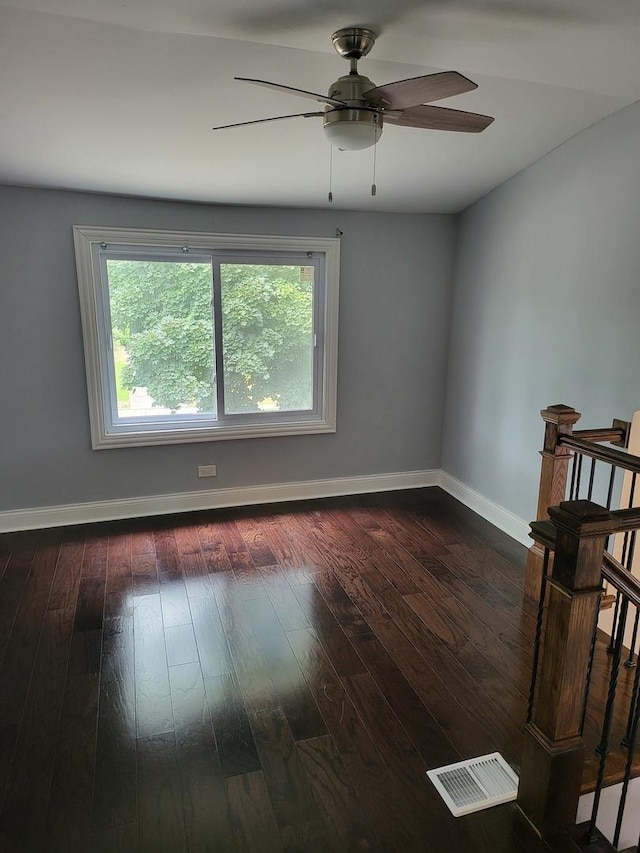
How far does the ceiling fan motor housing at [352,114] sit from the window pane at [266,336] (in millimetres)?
2220

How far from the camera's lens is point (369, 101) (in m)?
1.92

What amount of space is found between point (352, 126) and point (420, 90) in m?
0.26

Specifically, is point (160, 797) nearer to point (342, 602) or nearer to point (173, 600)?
point (173, 600)

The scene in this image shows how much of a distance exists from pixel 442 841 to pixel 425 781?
0.71 ft

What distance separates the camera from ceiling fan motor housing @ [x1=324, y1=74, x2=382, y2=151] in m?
1.92

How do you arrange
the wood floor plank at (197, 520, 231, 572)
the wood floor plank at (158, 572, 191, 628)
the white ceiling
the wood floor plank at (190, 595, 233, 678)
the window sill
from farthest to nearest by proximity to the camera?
1. the window sill
2. the wood floor plank at (197, 520, 231, 572)
3. the wood floor plank at (158, 572, 191, 628)
4. the wood floor plank at (190, 595, 233, 678)
5. the white ceiling

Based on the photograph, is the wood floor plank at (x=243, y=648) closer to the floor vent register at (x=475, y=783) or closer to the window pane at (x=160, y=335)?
the floor vent register at (x=475, y=783)


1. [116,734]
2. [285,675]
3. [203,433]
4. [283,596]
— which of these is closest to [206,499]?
[203,433]

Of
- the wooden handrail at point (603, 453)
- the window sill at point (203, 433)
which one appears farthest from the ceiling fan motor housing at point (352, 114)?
the window sill at point (203, 433)

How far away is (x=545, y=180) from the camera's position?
340 centimetres

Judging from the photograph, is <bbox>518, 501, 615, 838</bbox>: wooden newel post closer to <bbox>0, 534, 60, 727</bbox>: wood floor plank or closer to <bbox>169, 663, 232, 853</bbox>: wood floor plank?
<bbox>169, 663, 232, 853</bbox>: wood floor plank

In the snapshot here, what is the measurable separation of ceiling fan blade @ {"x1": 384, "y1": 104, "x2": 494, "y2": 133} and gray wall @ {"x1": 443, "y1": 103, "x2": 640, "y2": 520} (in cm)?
119

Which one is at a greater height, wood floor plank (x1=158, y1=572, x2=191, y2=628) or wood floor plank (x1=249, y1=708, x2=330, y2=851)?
wood floor plank (x1=158, y1=572, x2=191, y2=628)

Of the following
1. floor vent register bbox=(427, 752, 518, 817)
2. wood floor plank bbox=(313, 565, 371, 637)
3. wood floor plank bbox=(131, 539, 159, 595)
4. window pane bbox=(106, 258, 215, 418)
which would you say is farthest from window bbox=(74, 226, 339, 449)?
floor vent register bbox=(427, 752, 518, 817)
